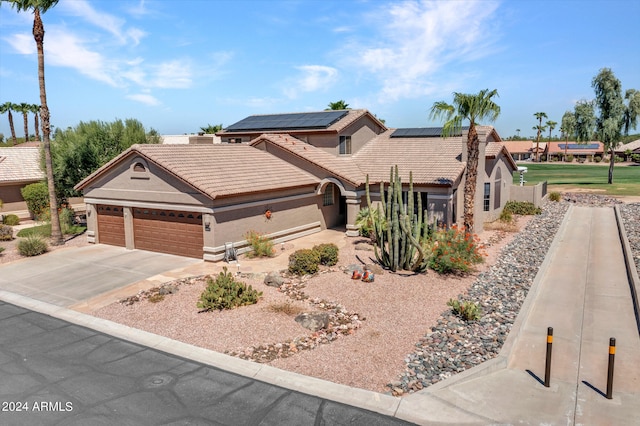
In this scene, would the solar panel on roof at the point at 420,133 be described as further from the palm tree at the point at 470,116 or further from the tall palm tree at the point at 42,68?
the tall palm tree at the point at 42,68

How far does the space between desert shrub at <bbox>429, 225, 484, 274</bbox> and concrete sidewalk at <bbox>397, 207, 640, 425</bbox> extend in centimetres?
255

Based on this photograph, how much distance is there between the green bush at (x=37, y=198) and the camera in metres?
32.2

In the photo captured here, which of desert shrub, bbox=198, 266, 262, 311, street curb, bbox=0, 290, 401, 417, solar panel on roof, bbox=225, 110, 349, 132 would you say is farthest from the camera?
solar panel on roof, bbox=225, 110, 349, 132

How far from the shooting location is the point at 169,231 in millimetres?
21453

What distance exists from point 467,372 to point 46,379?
9.05 m

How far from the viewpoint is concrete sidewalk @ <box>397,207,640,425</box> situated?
8648 mm

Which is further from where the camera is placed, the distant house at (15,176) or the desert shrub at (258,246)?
the distant house at (15,176)

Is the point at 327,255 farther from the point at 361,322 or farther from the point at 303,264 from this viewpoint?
the point at 361,322

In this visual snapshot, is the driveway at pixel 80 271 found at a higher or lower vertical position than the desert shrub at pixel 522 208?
lower

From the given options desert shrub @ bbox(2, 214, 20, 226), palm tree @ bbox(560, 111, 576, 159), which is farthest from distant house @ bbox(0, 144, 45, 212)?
palm tree @ bbox(560, 111, 576, 159)

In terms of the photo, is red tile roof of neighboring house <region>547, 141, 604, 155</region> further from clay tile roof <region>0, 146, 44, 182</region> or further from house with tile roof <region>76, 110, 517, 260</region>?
clay tile roof <region>0, 146, 44, 182</region>

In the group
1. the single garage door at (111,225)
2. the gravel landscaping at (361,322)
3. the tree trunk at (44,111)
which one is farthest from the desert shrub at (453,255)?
the tree trunk at (44,111)

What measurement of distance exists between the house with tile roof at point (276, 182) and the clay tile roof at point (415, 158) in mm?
64

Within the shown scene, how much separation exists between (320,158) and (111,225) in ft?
38.8
